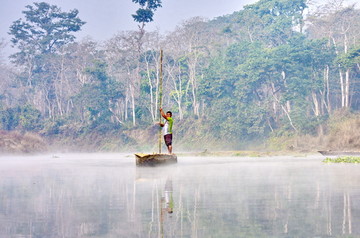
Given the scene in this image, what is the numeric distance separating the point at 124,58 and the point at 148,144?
11177mm

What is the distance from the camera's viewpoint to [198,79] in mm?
60688

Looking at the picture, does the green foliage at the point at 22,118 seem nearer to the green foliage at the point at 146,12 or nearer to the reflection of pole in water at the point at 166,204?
the green foliage at the point at 146,12

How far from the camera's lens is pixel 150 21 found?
203 feet

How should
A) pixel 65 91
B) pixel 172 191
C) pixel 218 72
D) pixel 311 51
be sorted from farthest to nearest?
pixel 65 91
pixel 218 72
pixel 311 51
pixel 172 191

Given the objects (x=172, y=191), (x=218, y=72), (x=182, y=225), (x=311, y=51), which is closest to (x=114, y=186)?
(x=172, y=191)

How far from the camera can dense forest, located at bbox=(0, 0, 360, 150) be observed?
5300 cm

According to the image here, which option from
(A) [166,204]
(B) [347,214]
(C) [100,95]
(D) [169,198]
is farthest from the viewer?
(C) [100,95]

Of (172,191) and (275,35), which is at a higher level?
(275,35)

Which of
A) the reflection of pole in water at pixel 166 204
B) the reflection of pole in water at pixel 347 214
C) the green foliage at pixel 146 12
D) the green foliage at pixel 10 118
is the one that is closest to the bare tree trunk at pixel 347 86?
the green foliage at pixel 146 12

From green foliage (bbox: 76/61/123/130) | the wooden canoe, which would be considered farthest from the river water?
green foliage (bbox: 76/61/123/130)

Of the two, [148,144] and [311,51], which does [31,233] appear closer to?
[311,51]

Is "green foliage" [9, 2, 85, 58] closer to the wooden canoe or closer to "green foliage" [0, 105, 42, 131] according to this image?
"green foliage" [0, 105, 42, 131]

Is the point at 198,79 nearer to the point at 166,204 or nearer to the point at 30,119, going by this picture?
the point at 30,119

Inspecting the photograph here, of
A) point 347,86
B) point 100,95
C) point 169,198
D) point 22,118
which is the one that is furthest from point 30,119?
point 169,198
